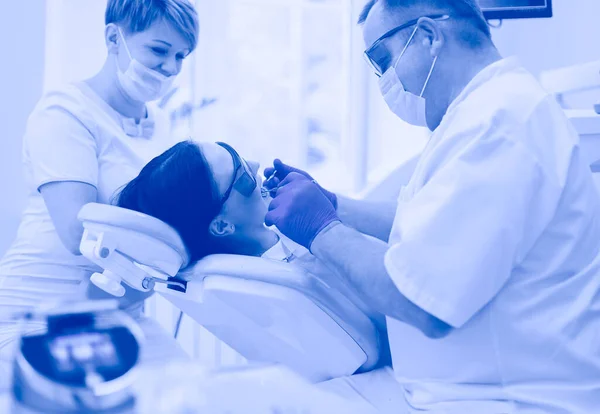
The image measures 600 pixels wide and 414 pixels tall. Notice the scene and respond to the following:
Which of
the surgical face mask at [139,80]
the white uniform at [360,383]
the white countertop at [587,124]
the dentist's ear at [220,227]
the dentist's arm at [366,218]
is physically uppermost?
the surgical face mask at [139,80]

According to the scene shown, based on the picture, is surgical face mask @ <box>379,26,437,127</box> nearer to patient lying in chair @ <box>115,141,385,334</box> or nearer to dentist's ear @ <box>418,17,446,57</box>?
dentist's ear @ <box>418,17,446,57</box>

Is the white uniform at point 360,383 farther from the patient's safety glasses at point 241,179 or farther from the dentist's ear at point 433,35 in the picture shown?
the dentist's ear at point 433,35

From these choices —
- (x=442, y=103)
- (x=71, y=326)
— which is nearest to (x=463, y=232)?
(x=442, y=103)

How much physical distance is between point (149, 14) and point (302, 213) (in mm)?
860

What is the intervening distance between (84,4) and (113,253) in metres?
1.62

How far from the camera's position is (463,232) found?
91 centimetres

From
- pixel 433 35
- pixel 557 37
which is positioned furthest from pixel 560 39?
pixel 433 35

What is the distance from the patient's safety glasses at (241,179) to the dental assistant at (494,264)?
1.09 ft

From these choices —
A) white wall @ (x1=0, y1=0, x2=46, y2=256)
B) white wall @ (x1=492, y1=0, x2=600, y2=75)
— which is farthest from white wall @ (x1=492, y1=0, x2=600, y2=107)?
white wall @ (x1=0, y1=0, x2=46, y2=256)

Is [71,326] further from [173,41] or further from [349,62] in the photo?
[349,62]

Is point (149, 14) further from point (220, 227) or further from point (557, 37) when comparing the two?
point (557, 37)

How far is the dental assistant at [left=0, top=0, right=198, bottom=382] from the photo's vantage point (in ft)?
4.89

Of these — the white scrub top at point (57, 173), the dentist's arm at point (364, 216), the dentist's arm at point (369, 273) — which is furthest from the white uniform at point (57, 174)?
the dentist's arm at point (369, 273)

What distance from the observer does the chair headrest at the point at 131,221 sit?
116 cm
